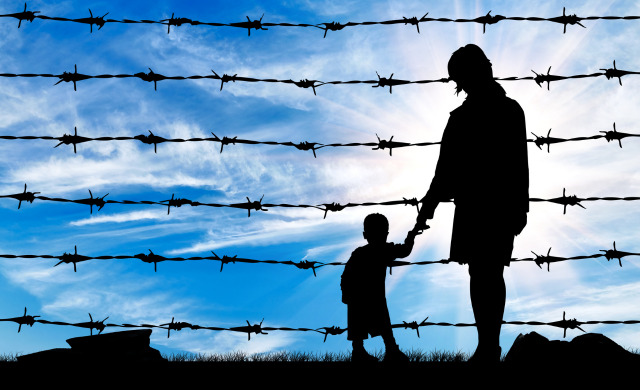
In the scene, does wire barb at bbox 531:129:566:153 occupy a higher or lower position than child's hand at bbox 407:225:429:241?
higher

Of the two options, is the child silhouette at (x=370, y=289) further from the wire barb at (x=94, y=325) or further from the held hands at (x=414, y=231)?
the wire barb at (x=94, y=325)

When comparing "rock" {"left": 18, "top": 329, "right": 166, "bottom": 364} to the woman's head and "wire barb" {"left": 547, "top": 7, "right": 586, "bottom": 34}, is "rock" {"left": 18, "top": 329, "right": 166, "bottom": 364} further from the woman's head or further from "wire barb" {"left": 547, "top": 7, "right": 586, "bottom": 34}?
"wire barb" {"left": 547, "top": 7, "right": 586, "bottom": 34}

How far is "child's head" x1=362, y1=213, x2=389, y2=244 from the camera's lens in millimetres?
5055

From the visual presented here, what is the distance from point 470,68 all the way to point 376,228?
1397 millimetres

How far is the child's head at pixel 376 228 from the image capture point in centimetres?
505

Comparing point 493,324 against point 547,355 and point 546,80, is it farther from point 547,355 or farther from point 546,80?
point 546,80

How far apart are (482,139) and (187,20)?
227 centimetres

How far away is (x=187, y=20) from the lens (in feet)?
16.6

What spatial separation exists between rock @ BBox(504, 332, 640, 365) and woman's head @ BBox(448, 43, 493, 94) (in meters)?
1.52

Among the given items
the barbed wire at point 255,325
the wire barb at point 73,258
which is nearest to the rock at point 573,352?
the barbed wire at point 255,325

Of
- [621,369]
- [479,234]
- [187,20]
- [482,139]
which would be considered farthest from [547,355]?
[187,20]

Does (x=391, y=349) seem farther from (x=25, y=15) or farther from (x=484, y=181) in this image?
(x=25, y=15)

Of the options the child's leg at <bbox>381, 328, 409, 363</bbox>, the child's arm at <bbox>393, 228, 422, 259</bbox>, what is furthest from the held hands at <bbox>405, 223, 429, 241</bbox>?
the child's leg at <bbox>381, 328, 409, 363</bbox>

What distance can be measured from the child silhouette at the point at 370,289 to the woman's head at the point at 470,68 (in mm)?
1236
